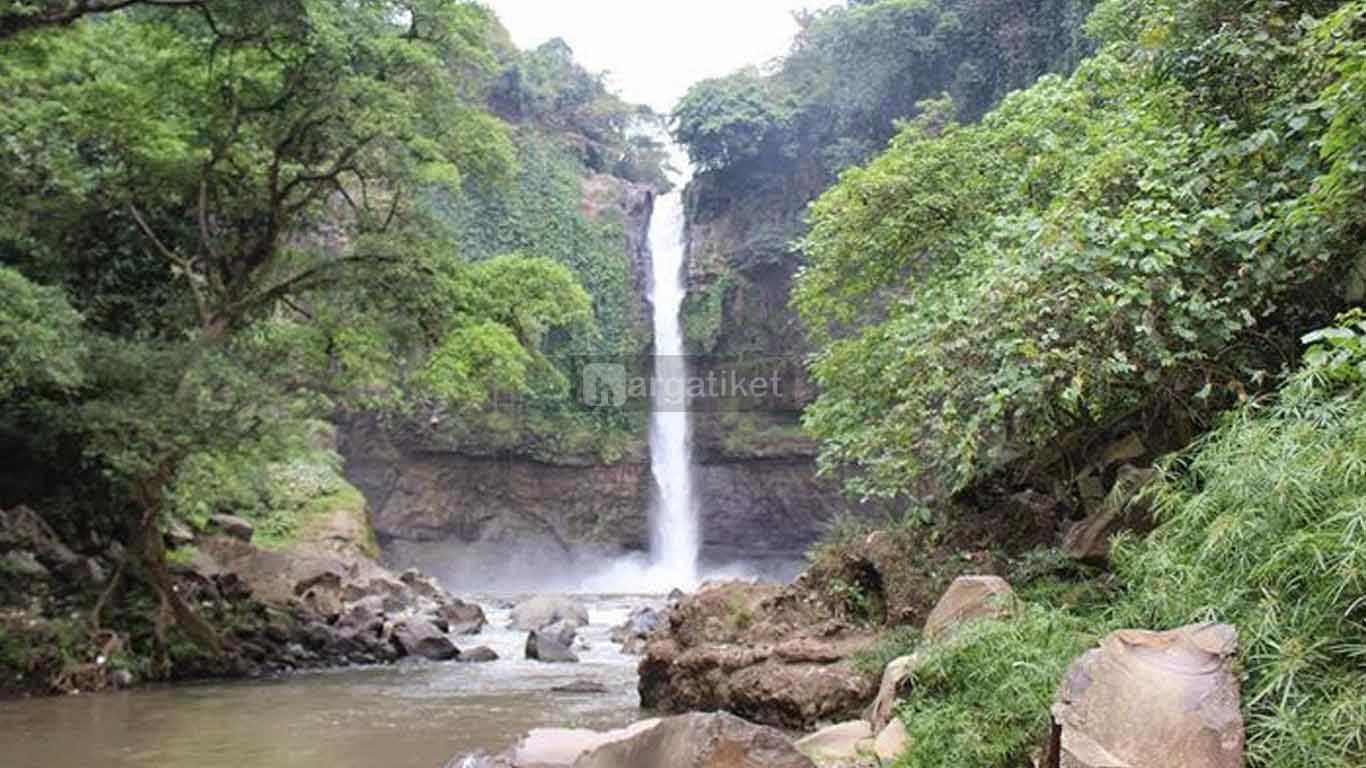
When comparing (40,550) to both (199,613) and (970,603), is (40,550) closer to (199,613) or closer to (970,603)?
(199,613)


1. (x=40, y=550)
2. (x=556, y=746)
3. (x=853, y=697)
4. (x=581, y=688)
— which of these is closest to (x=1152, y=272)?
(x=853, y=697)

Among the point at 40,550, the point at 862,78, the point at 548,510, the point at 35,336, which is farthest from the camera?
the point at 548,510

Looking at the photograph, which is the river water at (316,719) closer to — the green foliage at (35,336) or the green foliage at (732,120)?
the green foliage at (35,336)

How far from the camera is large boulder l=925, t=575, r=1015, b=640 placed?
18.5ft

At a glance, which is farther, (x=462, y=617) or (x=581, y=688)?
(x=462, y=617)

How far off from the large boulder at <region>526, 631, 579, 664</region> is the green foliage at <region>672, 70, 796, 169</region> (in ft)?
68.9

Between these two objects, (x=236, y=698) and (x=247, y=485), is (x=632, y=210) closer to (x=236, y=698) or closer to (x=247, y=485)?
(x=247, y=485)

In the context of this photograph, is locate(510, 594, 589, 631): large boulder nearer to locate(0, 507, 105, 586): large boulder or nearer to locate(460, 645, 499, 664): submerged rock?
locate(460, 645, 499, 664): submerged rock

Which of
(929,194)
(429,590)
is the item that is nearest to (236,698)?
(929,194)

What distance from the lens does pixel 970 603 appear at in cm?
600

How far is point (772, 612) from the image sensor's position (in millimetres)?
8977

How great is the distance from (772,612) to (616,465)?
22088 mm

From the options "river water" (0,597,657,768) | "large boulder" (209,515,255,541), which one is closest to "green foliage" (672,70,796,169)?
"large boulder" (209,515,255,541)

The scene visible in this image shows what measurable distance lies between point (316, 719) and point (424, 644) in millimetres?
5475
